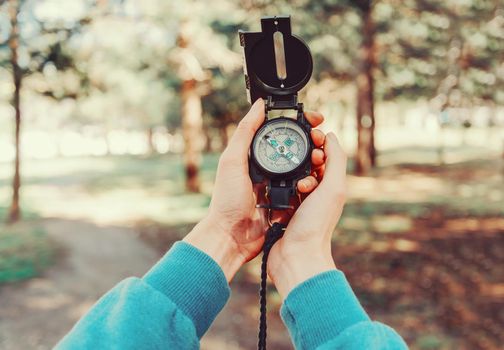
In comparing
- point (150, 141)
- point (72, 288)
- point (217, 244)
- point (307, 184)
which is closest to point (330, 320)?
point (217, 244)

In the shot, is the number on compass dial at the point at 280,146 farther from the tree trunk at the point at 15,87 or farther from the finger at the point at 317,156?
the tree trunk at the point at 15,87

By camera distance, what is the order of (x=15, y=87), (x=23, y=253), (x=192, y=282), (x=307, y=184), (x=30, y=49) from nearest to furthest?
(x=192, y=282)
(x=307, y=184)
(x=23, y=253)
(x=30, y=49)
(x=15, y=87)

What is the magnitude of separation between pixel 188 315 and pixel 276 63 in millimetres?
1295

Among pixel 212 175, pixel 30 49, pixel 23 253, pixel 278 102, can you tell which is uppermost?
pixel 30 49

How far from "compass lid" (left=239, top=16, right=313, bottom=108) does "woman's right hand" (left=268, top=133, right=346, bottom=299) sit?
0.36 m

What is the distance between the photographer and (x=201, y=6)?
47.8 feet

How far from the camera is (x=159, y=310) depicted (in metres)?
1.42

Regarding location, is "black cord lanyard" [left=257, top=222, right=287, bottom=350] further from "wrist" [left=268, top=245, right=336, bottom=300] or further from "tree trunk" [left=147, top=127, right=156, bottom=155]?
"tree trunk" [left=147, top=127, right=156, bottom=155]

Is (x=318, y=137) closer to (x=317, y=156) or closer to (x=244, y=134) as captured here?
(x=317, y=156)

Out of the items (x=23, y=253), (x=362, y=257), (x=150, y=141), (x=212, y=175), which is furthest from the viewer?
(x=150, y=141)

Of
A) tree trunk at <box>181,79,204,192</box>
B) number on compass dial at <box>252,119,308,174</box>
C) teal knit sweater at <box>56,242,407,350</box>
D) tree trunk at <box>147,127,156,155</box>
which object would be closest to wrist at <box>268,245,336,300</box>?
teal knit sweater at <box>56,242,407,350</box>

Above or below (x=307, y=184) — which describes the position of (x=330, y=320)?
below

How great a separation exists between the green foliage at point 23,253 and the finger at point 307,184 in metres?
7.46

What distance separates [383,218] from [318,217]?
10.0 meters
